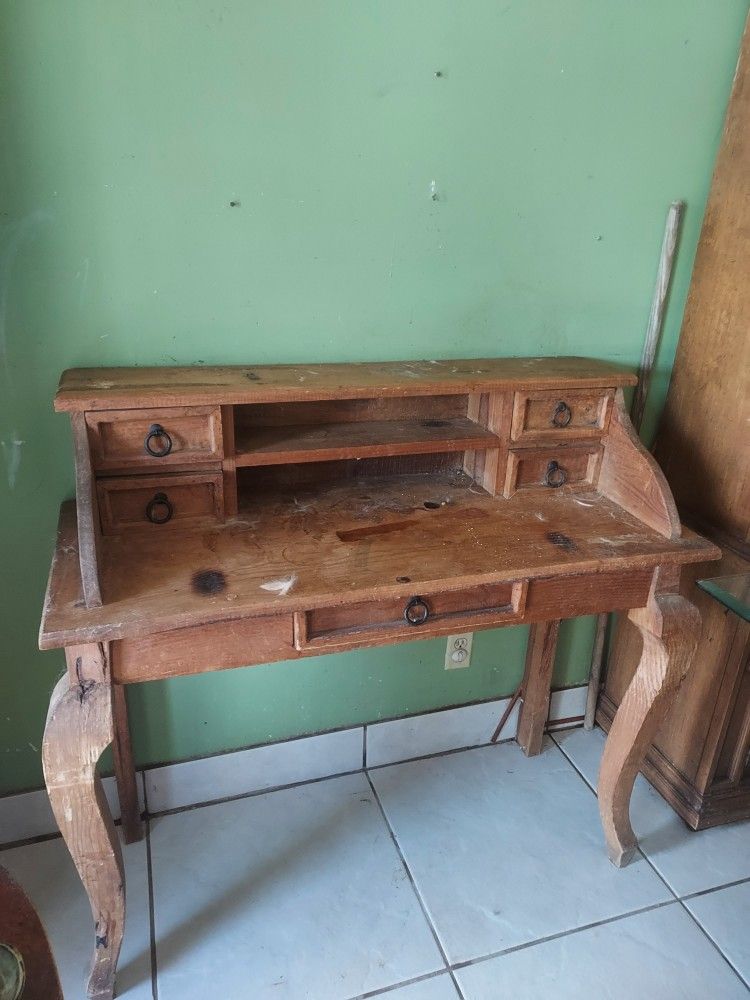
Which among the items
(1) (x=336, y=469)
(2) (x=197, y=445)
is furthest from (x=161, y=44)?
(1) (x=336, y=469)

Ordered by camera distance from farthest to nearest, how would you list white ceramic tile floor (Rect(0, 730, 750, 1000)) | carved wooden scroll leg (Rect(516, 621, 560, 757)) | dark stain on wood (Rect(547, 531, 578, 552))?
carved wooden scroll leg (Rect(516, 621, 560, 757)) → white ceramic tile floor (Rect(0, 730, 750, 1000)) → dark stain on wood (Rect(547, 531, 578, 552))

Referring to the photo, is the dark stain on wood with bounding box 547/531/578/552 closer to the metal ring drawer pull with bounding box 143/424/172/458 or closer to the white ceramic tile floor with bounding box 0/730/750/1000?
the metal ring drawer pull with bounding box 143/424/172/458

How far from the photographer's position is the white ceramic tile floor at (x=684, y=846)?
5.70ft

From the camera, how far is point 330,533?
1394mm

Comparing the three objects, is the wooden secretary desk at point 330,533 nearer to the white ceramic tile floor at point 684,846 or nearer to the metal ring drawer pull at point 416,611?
the metal ring drawer pull at point 416,611

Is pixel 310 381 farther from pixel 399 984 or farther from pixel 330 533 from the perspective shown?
pixel 399 984

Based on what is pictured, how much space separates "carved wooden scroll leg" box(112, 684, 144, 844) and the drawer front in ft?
1.96

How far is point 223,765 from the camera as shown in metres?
1.85

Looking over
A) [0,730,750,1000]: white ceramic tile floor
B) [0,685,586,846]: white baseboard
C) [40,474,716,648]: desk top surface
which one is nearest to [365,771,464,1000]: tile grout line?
[0,730,750,1000]: white ceramic tile floor

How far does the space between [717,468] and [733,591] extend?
45 cm

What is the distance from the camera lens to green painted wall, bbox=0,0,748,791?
4.25 ft

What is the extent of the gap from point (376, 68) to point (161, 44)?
39 cm

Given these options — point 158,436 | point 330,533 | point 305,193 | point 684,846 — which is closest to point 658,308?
point 305,193

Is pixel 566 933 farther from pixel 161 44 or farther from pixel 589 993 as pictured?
pixel 161 44
